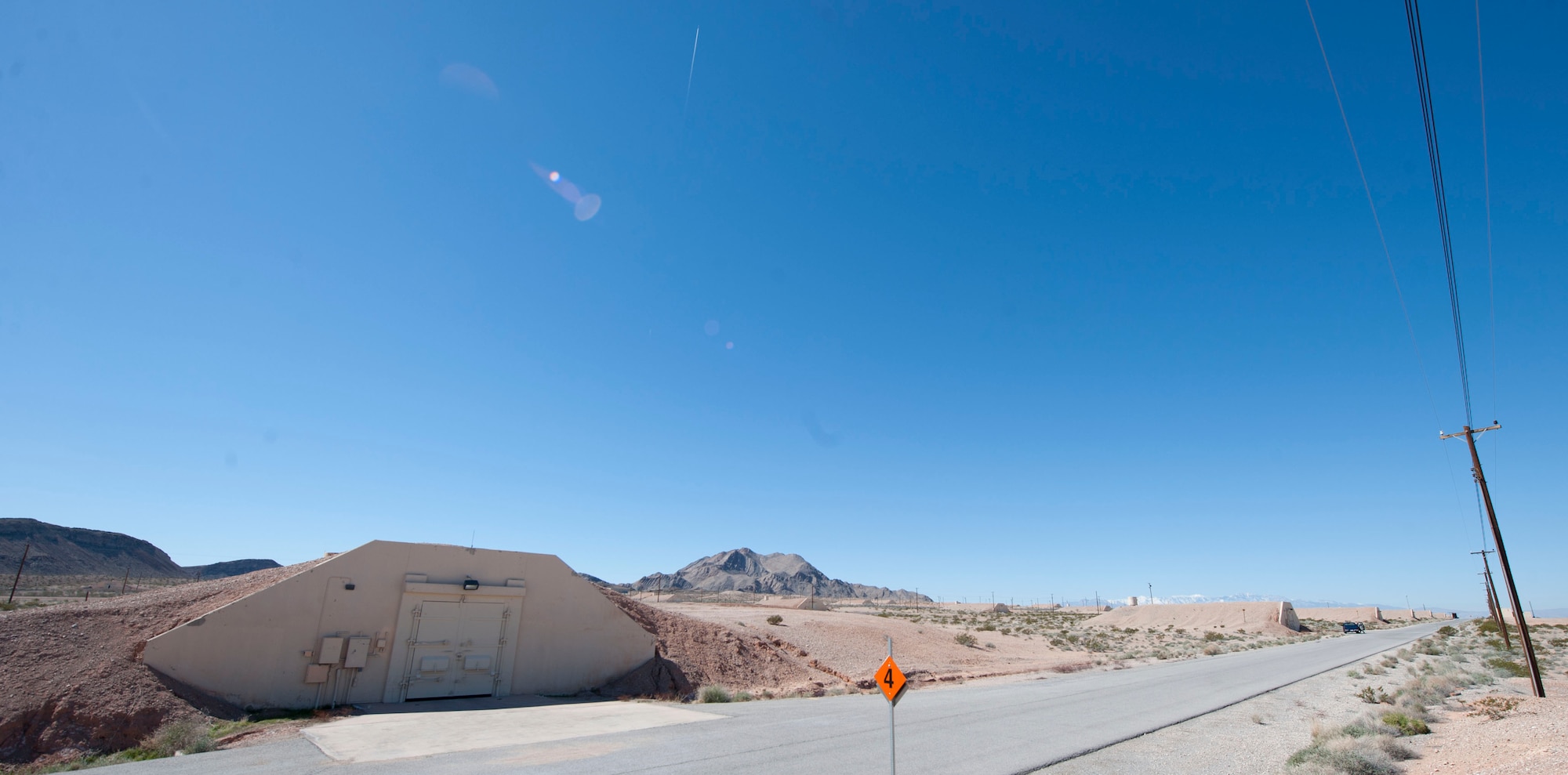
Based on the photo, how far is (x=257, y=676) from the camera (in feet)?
50.1

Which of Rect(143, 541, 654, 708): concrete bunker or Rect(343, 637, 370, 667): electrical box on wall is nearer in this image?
Rect(143, 541, 654, 708): concrete bunker

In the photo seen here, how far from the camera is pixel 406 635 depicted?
17.1 metres

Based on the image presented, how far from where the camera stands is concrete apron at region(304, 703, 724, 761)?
38.8ft

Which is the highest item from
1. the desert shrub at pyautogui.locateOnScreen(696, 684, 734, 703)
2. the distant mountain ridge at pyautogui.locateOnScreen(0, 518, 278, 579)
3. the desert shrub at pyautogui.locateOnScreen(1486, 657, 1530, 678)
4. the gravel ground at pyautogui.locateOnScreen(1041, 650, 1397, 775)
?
the distant mountain ridge at pyautogui.locateOnScreen(0, 518, 278, 579)

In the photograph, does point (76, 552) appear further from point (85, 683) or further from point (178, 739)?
point (178, 739)

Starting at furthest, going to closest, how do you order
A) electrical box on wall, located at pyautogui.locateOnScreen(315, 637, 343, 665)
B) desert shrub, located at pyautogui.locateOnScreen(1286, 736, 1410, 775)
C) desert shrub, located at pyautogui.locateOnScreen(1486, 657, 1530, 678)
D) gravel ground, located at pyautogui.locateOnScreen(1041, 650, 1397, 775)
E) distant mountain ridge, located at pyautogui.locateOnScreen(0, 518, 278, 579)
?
distant mountain ridge, located at pyautogui.locateOnScreen(0, 518, 278, 579)
desert shrub, located at pyautogui.locateOnScreen(1486, 657, 1530, 678)
electrical box on wall, located at pyautogui.locateOnScreen(315, 637, 343, 665)
gravel ground, located at pyautogui.locateOnScreen(1041, 650, 1397, 775)
desert shrub, located at pyautogui.locateOnScreen(1286, 736, 1410, 775)

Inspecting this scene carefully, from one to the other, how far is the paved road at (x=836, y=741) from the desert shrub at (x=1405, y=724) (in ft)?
12.2

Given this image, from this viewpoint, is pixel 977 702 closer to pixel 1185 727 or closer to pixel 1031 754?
pixel 1185 727

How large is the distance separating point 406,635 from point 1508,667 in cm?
4356

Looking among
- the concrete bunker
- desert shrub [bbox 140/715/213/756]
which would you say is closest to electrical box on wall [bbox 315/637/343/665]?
the concrete bunker

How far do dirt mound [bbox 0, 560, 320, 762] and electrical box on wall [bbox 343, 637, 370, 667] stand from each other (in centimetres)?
212

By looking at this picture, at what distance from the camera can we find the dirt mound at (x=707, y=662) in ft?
69.1

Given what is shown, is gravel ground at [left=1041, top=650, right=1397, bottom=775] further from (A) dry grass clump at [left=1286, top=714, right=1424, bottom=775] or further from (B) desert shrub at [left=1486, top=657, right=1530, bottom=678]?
(B) desert shrub at [left=1486, top=657, right=1530, bottom=678]

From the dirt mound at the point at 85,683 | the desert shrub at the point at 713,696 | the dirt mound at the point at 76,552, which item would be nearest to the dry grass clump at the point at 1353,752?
the desert shrub at the point at 713,696
